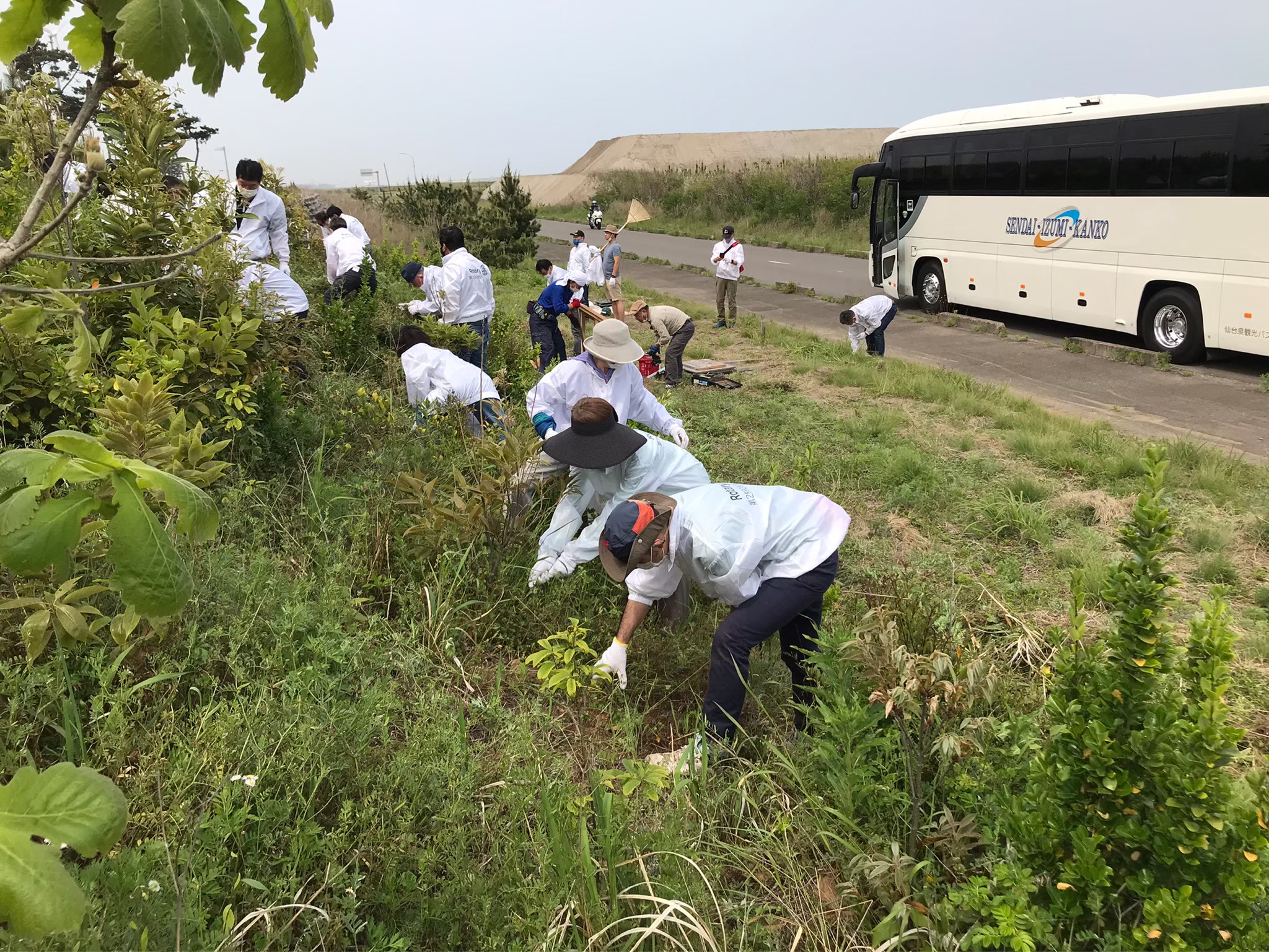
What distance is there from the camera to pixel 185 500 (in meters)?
0.96

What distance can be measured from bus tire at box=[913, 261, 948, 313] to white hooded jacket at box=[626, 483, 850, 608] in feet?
40.4

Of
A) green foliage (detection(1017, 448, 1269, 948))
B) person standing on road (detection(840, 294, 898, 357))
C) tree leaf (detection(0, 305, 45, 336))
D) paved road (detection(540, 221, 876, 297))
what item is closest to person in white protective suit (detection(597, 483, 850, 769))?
green foliage (detection(1017, 448, 1269, 948))

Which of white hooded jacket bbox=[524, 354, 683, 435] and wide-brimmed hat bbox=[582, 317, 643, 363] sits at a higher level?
wide-brimmed hat bbox=[582, 317, 643, 363]

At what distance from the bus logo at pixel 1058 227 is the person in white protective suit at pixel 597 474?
9.87 m

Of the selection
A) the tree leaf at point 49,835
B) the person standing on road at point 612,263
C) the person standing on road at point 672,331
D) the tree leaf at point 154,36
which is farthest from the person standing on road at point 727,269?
the tree leaf at point 49,835

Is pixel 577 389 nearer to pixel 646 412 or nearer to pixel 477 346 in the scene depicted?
pixel 646 412

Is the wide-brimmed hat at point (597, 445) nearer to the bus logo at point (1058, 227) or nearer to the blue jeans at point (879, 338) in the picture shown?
the blue jeans at point (879, 338)

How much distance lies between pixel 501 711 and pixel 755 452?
3.99 m

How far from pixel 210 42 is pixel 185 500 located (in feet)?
1.67

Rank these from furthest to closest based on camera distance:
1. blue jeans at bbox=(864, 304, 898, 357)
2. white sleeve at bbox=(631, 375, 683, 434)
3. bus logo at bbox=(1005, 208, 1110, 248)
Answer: bus logo at bbox=(1005, 208, 1110, 248) → blue jeans at bbox=(864, 304, 898, 357) → white sleeve at bbox=(631, 375, 683, 434)

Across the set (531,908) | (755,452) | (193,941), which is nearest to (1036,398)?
(755,452)

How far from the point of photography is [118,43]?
32.6 inches

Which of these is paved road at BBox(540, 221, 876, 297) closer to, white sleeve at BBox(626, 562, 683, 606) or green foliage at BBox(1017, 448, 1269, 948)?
white sleeve at BBox(626, 562, 683, 606)

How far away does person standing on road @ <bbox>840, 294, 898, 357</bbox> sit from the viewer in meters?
10.6
